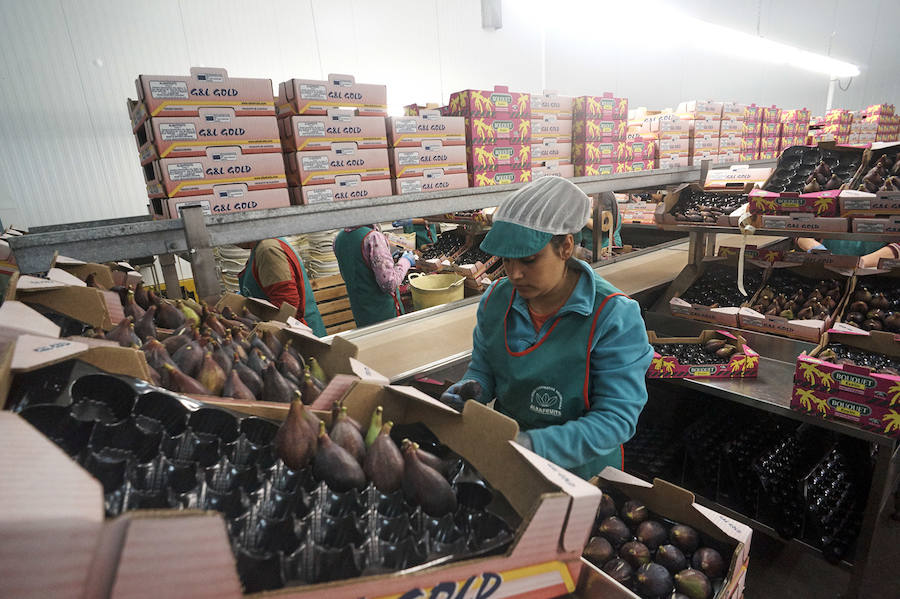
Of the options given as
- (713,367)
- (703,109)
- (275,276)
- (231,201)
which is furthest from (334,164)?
(703,109)

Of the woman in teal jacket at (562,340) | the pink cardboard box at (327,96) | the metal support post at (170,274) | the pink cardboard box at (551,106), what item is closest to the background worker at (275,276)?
the metal support post at (170,274)

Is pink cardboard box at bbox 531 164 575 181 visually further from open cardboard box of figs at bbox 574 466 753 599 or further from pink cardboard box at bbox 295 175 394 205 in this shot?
open cardboard box of figs at bbox 574 466 753 599

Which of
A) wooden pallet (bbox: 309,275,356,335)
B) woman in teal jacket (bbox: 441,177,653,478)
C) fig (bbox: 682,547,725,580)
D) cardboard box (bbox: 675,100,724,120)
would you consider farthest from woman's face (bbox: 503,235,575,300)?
wooden pallet (bbox: 309,275,356,335)

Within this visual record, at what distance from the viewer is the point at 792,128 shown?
5.92 metres

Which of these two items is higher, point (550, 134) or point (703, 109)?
point (703, 109)

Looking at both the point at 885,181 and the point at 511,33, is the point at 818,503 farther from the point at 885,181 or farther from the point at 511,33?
the point at 511,33

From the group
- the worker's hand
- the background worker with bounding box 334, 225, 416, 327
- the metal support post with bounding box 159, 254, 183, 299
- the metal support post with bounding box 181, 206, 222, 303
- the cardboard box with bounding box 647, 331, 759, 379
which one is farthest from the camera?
the background worker with bounding box 334, 225, 416, 327

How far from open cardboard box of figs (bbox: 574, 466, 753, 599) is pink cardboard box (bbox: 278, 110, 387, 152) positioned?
1.86 metres

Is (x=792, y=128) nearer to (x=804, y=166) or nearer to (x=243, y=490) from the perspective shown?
(x=804, y=166)

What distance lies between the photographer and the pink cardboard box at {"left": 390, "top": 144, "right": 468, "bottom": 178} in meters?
2.44

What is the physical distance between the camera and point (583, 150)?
3.37m

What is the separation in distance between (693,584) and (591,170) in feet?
9.36

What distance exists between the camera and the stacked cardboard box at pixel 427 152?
244cm

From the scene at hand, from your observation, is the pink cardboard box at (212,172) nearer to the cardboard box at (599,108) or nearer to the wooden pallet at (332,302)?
the cardboard box at (599,108)
